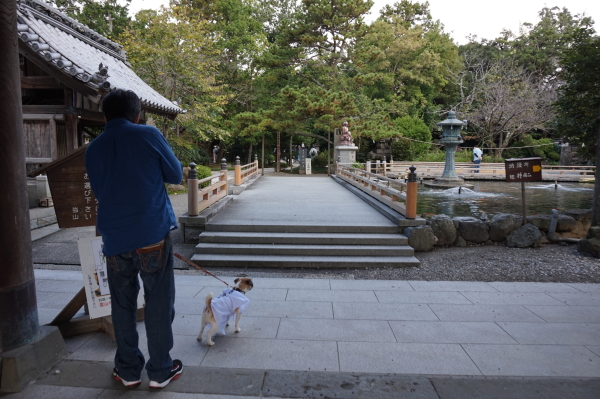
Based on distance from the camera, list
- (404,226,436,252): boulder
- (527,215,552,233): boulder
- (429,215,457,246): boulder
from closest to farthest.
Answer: (404,226,436,252): boulder → (429,215,457,246): boulder → (527,215,552,233): boulder

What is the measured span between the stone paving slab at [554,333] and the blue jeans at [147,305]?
294 cm

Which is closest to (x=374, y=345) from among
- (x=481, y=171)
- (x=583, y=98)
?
(x=583, y=98)

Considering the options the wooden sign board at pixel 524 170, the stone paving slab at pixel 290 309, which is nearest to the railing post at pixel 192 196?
the stone paving slab at pixel 290 309

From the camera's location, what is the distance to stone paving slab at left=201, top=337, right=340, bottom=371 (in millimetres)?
2885

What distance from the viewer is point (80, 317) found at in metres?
3.40

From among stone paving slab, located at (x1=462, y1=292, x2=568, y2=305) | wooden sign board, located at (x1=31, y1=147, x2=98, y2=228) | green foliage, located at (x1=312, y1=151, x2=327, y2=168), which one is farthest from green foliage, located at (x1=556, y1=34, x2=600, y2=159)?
green foliage, located at (x1=312, y1=151, x2=327, y2=168)

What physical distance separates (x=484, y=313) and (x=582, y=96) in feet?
21.2

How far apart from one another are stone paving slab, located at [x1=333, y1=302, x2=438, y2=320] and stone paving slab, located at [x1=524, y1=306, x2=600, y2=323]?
114 cm

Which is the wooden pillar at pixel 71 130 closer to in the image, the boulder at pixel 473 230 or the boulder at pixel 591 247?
the boulder at pixel 473 230

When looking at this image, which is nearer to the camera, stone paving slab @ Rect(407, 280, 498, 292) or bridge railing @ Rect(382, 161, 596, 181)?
stone paving slab @ Rect(407, 280, 498, 292)

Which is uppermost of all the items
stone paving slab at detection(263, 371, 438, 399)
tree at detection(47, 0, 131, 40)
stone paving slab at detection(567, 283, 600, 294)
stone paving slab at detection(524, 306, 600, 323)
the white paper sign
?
tree at detection(47, 0, 131, 40)

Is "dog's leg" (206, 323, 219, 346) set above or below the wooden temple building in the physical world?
below

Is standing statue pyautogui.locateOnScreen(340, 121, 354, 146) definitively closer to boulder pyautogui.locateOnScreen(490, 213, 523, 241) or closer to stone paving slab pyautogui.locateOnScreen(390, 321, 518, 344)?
boulder pyautogui.locateOnScreen(490, 213, 523, 241)

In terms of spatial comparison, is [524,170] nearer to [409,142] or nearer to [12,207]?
[12,207]
